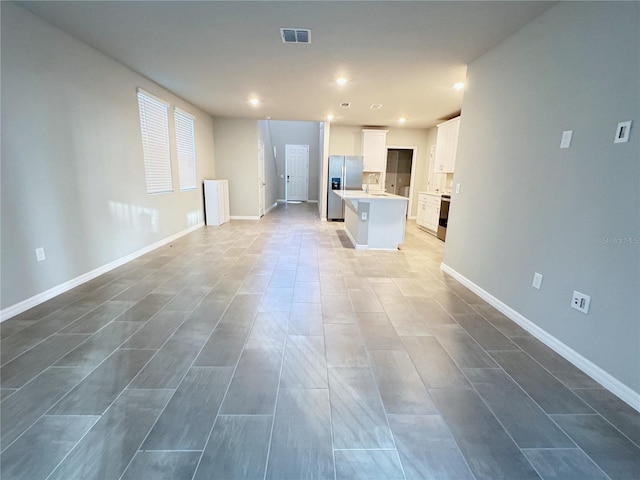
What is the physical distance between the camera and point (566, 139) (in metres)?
2.08

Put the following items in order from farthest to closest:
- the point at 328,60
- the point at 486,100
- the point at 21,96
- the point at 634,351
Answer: the point at 328,60 < the point at 486,100 < the point at 21,96 < the point at 634,351

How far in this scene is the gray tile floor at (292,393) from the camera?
4.09ft

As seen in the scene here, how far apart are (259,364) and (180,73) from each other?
4081 mm

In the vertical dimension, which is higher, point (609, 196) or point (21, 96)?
point (21, 96)

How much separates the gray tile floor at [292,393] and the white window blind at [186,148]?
3313mm

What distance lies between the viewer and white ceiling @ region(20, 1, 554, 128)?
237cm

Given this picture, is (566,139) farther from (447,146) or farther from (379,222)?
(447,146)

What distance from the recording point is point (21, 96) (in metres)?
2.42

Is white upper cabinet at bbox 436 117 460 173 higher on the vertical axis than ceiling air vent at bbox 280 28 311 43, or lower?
lower

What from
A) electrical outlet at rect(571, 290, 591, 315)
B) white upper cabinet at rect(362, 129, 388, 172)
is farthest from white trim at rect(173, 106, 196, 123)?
electrical outlet at rect(571, 290, 591, 315)

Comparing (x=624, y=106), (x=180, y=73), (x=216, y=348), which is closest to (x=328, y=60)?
(x=180, y=73)

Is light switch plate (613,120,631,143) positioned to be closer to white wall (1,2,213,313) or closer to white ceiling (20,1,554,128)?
white ceiling (20,1,554,128)

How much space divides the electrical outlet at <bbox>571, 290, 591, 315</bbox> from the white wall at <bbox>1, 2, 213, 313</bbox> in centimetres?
436

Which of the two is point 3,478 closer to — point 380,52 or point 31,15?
point 31,15
